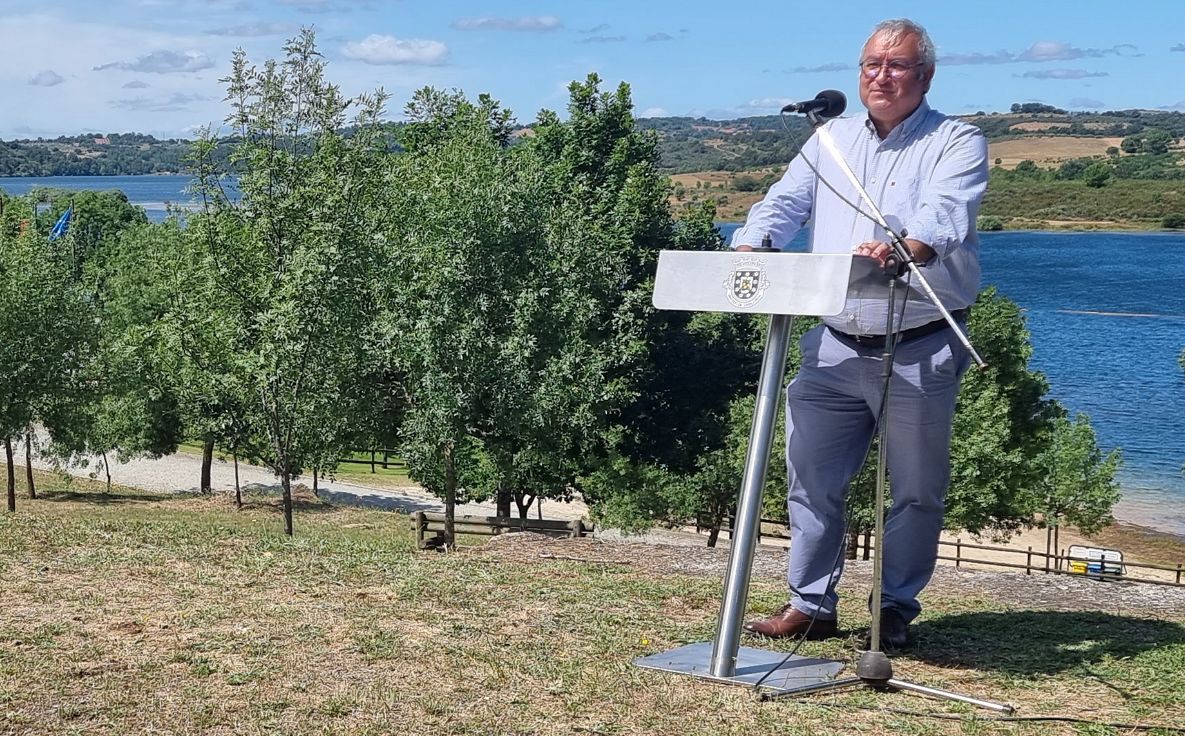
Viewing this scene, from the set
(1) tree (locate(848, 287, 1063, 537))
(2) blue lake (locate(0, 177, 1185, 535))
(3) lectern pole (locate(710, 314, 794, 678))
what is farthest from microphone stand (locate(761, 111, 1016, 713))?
(2) blue lake (locate(0, 177, 1185, 535))

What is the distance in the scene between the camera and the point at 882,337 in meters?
5.70

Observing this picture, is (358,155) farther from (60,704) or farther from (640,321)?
(60,704)

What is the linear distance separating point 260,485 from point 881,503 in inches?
1981

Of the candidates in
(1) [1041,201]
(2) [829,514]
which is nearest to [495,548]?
(2) [829,514]

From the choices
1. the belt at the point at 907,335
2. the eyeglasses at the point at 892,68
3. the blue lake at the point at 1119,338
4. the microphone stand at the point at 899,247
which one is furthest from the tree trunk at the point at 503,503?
the microphone stand at the point at 899,247

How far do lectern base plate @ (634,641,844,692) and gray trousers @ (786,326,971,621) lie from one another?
1.28ft

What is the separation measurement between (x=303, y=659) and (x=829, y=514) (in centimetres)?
237

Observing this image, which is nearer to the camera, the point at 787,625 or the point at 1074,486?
the point at 787,625

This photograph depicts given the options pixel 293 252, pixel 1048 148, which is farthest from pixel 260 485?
pixel 1048 148

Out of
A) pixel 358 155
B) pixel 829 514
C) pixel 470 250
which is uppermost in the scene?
pixel 358 155

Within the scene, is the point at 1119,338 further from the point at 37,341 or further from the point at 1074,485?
the point at 37,341

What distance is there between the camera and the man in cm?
539

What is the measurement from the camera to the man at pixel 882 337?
212 inches

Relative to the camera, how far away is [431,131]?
4031 cm
